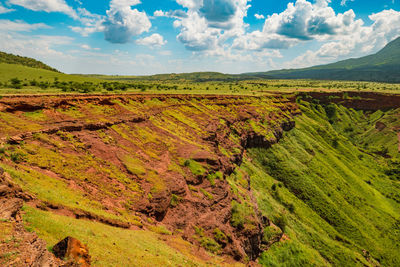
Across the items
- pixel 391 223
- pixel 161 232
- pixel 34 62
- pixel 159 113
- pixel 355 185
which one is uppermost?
pixel 34 62

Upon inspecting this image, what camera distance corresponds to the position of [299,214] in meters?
66.6

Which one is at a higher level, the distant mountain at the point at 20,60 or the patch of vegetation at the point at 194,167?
the distant mountain at the point at 20,60

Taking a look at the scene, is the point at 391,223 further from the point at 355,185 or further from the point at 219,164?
the point at 219,164

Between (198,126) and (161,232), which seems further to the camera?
(198,126)

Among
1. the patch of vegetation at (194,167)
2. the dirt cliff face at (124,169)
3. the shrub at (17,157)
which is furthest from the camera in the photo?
the patch of vegetation at (194,167)

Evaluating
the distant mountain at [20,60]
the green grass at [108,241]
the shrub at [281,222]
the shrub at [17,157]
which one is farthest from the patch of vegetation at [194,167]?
the distant mountain at [20,60]

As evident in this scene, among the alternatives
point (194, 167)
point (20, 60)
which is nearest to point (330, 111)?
point (194, 167)

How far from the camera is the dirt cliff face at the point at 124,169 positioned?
23.4 m

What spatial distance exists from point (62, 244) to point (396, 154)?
7399 inches

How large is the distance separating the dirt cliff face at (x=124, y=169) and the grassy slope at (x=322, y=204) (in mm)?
15830

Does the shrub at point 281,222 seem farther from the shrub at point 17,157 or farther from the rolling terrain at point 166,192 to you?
the shrub at point 17,157

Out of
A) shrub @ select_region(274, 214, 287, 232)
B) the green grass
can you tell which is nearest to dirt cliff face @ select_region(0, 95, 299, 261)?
the green grass

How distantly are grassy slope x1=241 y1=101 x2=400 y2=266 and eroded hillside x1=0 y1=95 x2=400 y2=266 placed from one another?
0.37m

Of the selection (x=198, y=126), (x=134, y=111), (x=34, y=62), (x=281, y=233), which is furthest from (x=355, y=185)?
(x=34, y=62)
